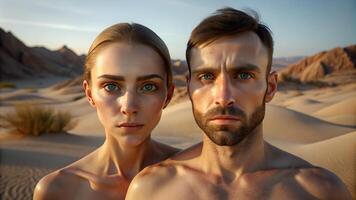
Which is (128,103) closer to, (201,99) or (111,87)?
(111,87)

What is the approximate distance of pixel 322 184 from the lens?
2.41m

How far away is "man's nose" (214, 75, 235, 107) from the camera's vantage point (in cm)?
237

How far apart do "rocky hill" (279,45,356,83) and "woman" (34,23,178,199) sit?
49096 mm

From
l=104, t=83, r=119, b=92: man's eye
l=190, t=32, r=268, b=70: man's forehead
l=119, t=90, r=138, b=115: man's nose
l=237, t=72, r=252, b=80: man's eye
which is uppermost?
l=190, t=32, r=268, b=70: man's forehead

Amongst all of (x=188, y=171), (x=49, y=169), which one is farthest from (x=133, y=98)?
(x=49, y=169)

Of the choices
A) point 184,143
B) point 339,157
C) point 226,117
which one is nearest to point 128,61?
point 226,117

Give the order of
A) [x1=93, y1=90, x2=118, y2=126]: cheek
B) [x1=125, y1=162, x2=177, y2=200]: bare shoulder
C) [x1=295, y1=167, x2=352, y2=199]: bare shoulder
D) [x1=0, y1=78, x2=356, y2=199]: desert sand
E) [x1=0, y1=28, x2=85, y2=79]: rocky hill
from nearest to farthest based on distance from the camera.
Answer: [x1=295, y1=167, x2=352, y2=199]: bare shoulder
[x1=125, y1=162, x2=177, y2=200]: bare shoulder
[x1=93, y1=90, x2=118, y2=126]: cheek
[x1=0, y1=78, x2=356, y2=199]: desert sand
[x1=0, y1=28, x2=85, y2=79]: rocky hill

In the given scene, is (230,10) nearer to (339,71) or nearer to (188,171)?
(188,171)

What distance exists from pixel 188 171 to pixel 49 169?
5510mm

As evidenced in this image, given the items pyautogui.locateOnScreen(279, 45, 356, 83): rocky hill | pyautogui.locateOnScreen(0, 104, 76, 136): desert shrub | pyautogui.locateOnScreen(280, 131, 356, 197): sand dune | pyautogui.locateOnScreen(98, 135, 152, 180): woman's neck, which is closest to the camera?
pyautogui.locateOnScreen(98, 135, 152, 180): woman's neck

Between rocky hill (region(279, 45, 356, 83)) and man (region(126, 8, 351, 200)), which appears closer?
man (region(126, 8, 351, 200))

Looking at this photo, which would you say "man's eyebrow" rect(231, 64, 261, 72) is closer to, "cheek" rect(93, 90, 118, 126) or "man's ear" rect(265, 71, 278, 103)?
"man's ear" rect(265, 71, 278, 103)

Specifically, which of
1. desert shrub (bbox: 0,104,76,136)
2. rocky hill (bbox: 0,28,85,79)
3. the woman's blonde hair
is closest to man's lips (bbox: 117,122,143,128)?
the woman's blonde hair

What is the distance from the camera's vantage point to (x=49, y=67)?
64250 mm
